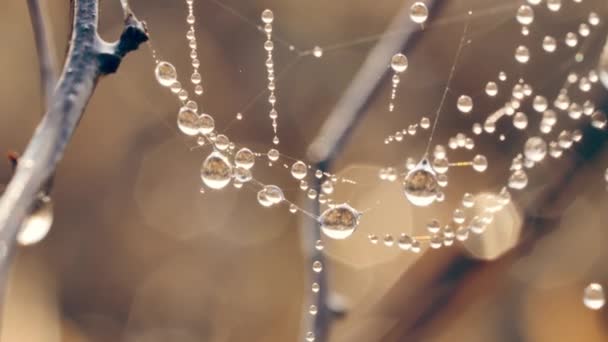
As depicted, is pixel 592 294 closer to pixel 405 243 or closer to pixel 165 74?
pixel 405 243

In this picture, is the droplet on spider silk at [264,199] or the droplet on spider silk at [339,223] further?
the droplet on spider silk at [264,199]

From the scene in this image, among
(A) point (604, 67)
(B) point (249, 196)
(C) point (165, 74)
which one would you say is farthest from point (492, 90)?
(B) point (249, 196)

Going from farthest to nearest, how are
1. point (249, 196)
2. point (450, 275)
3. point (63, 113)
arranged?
1. point (249, 196)
2. point (450, 275)
3. point (63, 113)

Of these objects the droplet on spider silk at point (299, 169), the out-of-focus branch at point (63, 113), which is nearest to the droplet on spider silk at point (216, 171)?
the droplet on spider silk at point (299, 169)

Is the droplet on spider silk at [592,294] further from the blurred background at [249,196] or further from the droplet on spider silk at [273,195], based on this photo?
the droplet on spider silk at [273,195]

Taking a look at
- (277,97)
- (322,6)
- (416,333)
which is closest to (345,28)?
(322,6)

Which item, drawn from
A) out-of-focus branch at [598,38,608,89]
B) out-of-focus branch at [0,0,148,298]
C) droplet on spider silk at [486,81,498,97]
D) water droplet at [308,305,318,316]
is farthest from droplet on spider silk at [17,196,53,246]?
out-of-focus branch at [598,38,608,89]

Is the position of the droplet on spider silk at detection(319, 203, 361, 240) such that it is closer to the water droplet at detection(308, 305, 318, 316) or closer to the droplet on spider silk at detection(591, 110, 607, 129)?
the water droplet at detection(308, 305, 318, 316)
